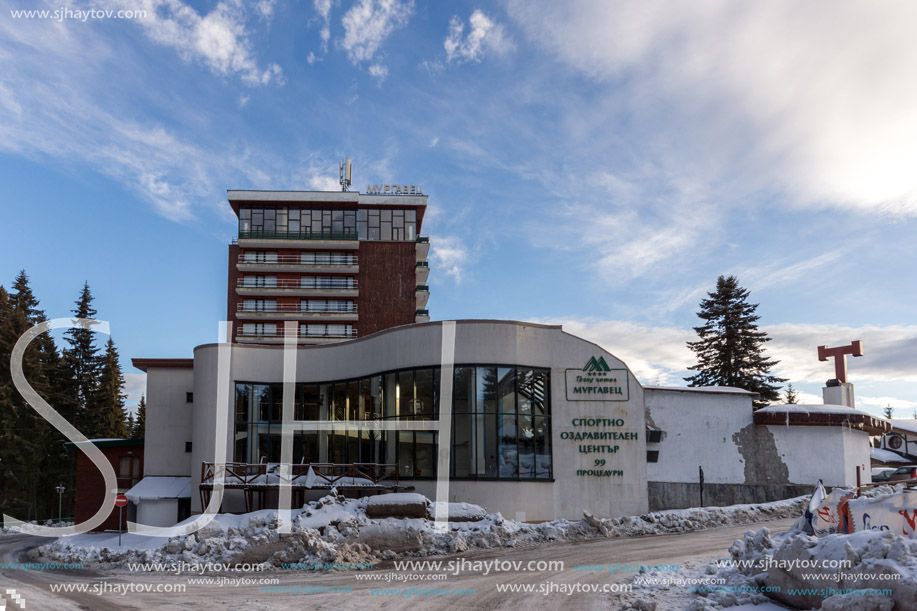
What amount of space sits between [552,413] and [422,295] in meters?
46.3

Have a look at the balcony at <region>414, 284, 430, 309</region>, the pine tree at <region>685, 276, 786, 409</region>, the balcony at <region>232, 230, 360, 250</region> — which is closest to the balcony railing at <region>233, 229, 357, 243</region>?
the balcony at <region>232, 230, 360, 250</region>

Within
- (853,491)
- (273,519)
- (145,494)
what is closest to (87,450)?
(145,494)

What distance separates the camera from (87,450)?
36.7 m

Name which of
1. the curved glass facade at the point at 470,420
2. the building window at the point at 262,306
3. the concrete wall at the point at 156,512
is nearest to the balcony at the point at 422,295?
the building window at the point at 262,306

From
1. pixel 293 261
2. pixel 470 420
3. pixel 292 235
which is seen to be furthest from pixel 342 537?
pixel 292 235

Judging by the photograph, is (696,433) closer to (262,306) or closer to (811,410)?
(811,410)

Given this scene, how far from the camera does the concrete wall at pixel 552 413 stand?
28594 millimetres

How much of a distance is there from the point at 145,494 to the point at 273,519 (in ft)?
38.3

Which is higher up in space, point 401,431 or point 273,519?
point 401,431

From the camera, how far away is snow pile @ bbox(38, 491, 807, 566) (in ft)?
74.7

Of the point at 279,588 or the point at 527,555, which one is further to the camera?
the point at 527,555

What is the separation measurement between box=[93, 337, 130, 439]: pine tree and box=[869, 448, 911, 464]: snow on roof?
6177 centimetres

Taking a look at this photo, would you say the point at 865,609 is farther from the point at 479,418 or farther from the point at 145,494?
the point at 145,494

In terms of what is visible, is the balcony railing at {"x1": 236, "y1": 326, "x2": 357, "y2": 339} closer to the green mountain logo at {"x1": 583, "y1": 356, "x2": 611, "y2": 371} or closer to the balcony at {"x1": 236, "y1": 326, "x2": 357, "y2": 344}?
the balcony at {"x1": 236, "y1": 326, "x2": 357, "y2": 344}
